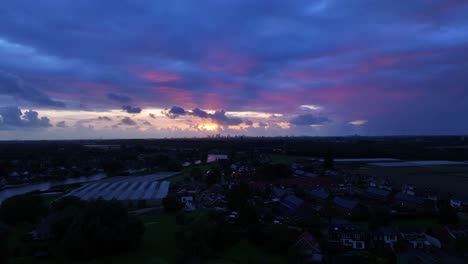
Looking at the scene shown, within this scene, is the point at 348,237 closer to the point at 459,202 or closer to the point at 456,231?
the point at 456,231

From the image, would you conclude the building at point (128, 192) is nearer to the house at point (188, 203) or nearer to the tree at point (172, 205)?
the house at point (188, 203)

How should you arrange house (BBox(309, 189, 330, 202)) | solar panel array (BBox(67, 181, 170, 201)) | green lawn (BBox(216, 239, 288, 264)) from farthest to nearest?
solar panel array (BBox(67, 181, 170, 201)), house (BBox(309, 189, 330, 202)), green lawn (BBox(216, 239, 288, 264))

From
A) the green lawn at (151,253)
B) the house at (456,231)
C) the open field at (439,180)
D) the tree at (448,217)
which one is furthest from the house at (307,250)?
the open field at (439,180)

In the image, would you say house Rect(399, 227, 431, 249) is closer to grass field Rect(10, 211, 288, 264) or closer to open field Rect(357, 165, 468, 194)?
grass field Rect(10, 211, 288, 264)

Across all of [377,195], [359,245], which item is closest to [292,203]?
[359,245]

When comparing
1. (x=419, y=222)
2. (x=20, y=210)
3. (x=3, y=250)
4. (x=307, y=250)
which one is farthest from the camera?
(x=20, y=210)

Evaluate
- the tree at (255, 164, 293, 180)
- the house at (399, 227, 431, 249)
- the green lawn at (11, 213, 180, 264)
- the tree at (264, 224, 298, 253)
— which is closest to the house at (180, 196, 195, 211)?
the green lawn at (11, 213, 180, 264)
